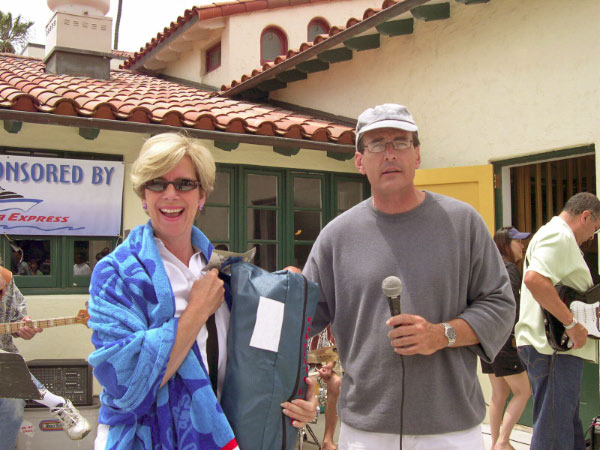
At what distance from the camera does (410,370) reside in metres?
2.12

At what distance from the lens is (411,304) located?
214 centimetres

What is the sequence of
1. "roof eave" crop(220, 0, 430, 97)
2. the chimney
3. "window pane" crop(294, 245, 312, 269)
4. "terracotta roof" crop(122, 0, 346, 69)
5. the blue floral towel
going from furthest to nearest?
"terracotta roof" crop(122, 0, 346, 69) < the chimney < "window pane" crop(294, 245, 312, 269) < "roof eave" crop(220, 0, 430, 97) < the blue floral towel

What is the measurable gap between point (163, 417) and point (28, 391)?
134cm

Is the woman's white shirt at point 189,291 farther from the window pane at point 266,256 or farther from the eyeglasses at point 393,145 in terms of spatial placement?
the window pane at point 266,256

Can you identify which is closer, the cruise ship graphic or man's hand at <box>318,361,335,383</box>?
man's hand at <box>318,361,335,383</box>

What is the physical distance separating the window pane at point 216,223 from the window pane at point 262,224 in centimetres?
27

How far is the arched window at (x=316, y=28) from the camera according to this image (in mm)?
10977

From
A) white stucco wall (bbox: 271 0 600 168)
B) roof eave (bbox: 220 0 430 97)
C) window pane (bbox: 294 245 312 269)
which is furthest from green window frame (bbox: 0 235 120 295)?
white stucco wall (bbox: 271 0 600 168)

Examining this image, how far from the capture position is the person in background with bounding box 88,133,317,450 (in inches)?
65.8

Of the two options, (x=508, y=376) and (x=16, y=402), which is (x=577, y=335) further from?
(x=16, y=402)

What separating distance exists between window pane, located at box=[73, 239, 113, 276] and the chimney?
11.3 feet

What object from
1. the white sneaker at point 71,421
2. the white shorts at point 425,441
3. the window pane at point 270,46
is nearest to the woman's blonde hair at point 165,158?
the white shorts at point 425,441

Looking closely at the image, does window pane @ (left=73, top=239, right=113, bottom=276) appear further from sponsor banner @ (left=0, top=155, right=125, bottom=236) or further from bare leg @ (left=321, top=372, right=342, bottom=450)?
bare leg @ (left=321, top=372, right=342, bottom=450)

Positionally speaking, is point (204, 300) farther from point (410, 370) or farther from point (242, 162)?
point (242, 162)
